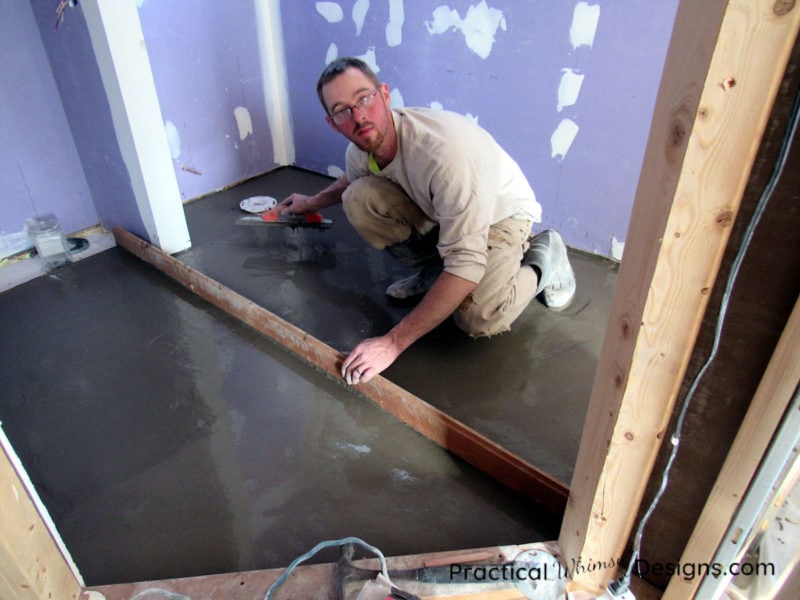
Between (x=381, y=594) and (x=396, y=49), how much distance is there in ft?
8.32

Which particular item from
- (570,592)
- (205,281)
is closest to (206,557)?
(570,592)

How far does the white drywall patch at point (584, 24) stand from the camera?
6.96 feet

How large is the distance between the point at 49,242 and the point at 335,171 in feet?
5.37

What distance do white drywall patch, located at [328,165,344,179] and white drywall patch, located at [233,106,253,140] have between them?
0.54 meters

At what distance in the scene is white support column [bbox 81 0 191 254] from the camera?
6.79 ft

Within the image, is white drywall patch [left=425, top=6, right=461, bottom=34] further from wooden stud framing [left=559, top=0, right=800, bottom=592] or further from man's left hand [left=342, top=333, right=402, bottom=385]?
wooden stud framing [left=559, top=0, right=800, bottom=592]

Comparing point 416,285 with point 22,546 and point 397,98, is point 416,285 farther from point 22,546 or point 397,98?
→ point 22,546

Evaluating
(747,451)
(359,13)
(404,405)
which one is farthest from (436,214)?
(359,13)

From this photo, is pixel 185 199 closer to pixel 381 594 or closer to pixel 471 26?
pixel 471 26

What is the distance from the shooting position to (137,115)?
2.25m

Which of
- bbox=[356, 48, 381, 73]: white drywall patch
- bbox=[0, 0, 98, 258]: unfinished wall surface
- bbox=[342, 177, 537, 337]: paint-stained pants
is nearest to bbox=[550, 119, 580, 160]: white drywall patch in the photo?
bbox=[342, 177, 537, 337]: paint-stained pants

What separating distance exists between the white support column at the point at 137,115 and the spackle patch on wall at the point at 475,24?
52.1 inches

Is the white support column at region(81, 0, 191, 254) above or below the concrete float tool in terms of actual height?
above

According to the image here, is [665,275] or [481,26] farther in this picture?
[481,26]
